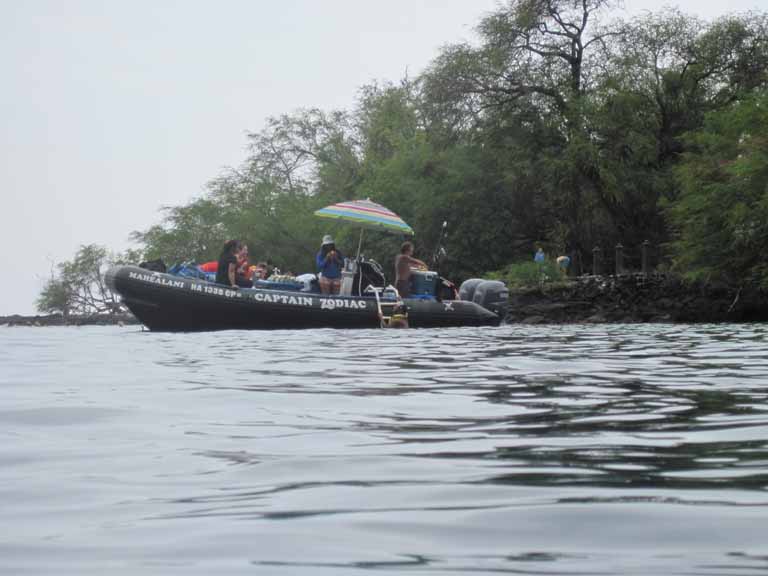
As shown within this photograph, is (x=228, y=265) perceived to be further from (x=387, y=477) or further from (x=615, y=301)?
(x=387, y=477)

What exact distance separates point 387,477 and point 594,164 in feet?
98.8

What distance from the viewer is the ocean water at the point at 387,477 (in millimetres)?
1860

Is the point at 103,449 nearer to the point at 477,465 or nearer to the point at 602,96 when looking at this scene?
the point at 477,465

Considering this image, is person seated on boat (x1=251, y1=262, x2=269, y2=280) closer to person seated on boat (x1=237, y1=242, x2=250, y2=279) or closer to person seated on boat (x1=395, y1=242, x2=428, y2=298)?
person seated on boat (x1=237, y1=242, x2=250, y2=279)

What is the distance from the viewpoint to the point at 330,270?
2069 centimetres

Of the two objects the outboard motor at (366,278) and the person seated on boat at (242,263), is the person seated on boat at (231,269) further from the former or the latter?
the outboard motor at (366,278)

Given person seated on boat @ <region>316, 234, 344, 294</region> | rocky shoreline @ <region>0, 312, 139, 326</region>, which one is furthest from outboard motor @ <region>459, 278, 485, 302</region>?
rocky shoreline @ <region>0, 312, 139, 326</region>

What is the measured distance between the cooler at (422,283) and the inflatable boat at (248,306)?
592 mm

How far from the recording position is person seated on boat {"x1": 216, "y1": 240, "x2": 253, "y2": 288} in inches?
769

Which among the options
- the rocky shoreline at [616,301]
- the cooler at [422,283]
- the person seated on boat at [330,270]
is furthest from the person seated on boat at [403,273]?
the rocky shoreline at [616,301]

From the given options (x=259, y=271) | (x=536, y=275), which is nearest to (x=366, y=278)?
(x=259, y=271)

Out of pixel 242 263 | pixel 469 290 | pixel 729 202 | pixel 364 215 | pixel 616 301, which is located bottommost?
pixel 616 301

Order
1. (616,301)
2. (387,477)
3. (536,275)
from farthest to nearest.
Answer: (536,275) → (616,301) → (387,477)

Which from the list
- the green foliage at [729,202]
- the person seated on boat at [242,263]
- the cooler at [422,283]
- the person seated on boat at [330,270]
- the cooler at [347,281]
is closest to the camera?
the person seated on boat at [242,263]
